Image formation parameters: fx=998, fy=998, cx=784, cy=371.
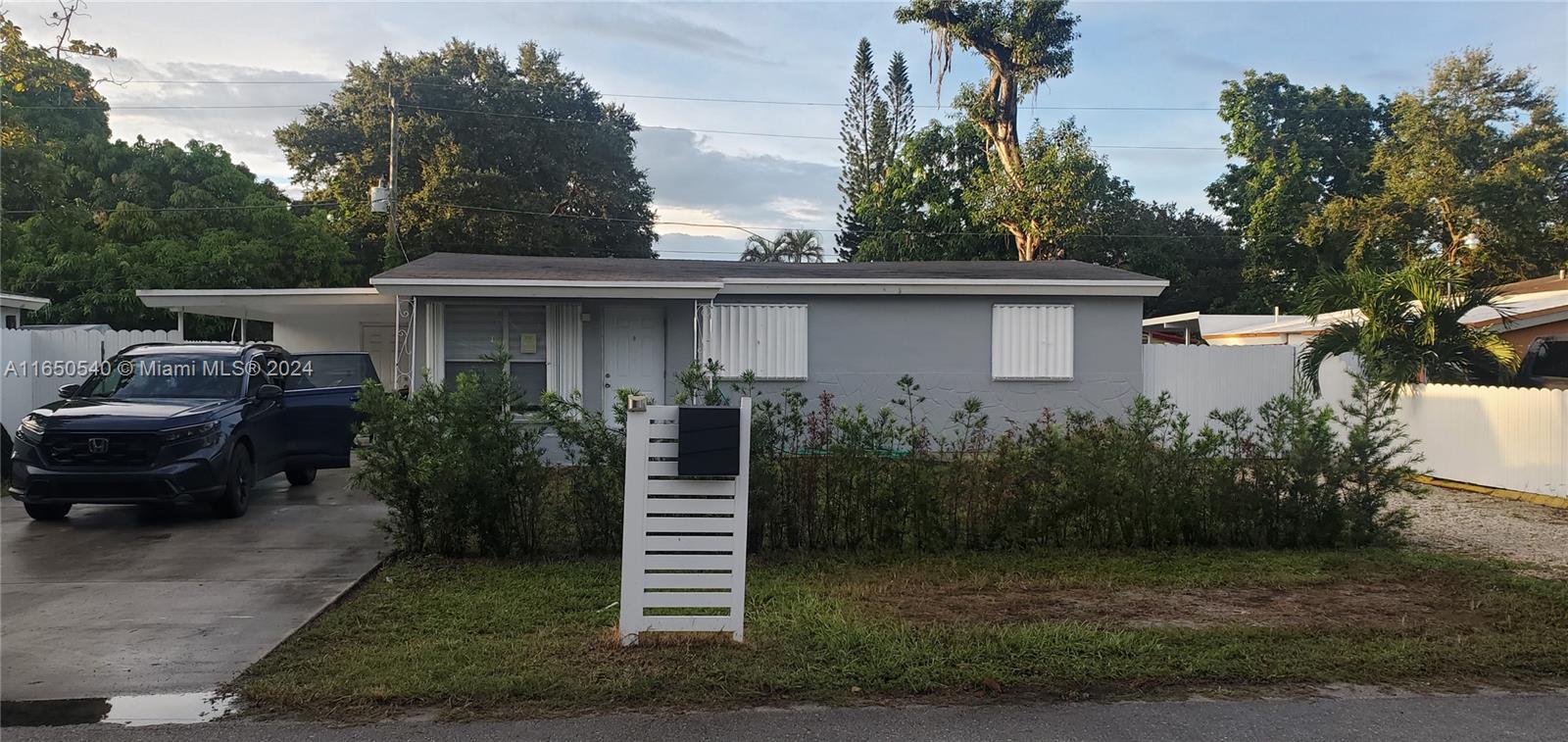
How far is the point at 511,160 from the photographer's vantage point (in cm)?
3353

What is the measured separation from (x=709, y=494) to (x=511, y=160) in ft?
101

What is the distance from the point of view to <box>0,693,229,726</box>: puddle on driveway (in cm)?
423

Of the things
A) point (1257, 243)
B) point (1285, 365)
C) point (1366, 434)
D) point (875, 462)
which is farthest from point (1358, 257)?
point (875, 462)

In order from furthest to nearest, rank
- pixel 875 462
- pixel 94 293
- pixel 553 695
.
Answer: pixel 94 293, pixel 875 462, pixel 553 695

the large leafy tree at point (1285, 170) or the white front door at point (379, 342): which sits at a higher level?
the large leafy tree at point (1285, 170)

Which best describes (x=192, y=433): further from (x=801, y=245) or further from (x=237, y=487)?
(x=801, y=245)

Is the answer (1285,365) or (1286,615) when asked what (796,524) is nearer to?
(1286,615)

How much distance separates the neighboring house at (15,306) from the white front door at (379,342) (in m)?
5.31

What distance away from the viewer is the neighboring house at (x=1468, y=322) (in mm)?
14094

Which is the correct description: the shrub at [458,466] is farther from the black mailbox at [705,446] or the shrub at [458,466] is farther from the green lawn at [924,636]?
the black mailbox at [705,446]

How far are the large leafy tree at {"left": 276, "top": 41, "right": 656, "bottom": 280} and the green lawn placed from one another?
25.5 m

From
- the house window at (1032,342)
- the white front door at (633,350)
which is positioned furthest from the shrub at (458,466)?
the house window at (1032,342)

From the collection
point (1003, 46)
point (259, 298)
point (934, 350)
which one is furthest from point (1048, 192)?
point (259, 298)

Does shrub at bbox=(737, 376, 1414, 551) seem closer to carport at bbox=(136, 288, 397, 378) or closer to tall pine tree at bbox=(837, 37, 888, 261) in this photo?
carport at bbox=(136, 288, 397, 378)
